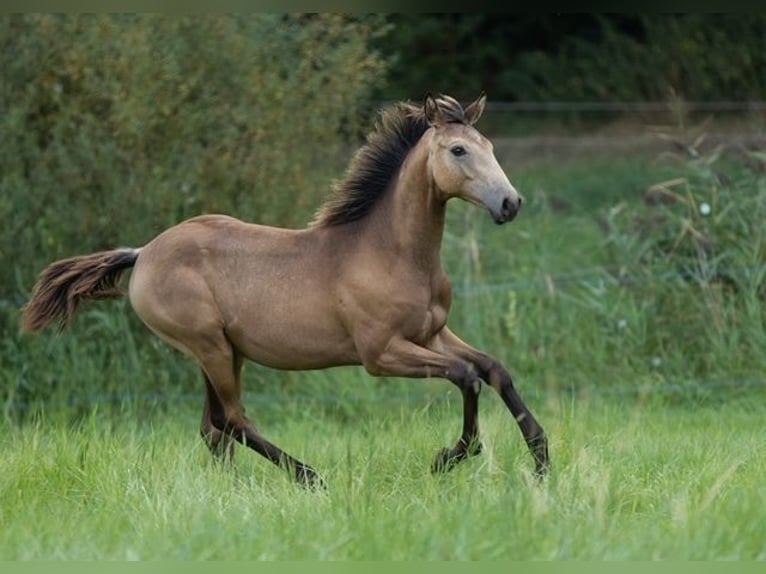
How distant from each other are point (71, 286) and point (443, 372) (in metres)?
1.89

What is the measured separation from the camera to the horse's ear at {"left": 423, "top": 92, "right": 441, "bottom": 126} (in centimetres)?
677

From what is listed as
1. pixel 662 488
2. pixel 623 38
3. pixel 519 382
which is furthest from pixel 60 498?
pixel 623 38

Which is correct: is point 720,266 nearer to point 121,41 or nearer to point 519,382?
point 519,382

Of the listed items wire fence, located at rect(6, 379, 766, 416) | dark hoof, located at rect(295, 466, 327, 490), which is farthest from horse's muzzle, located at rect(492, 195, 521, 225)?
wire fence, located at rect(6, 379, 766, 416)

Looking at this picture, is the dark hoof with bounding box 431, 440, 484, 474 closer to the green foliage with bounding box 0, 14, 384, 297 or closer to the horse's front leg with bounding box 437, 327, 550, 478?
the horse's front leg with bounding box 437, 327, 550, 478

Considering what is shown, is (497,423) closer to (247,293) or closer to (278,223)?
(247,293)

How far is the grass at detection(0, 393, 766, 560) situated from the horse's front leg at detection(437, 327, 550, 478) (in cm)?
9

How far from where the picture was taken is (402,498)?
583 centimetres

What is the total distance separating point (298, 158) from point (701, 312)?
2809 millimetres

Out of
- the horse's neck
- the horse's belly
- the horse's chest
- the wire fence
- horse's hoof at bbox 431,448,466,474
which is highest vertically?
the horse's neck

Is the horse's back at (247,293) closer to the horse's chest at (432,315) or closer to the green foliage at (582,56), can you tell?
the horse's chest at (432,315)

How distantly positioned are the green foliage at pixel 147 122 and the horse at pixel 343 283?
295 cm

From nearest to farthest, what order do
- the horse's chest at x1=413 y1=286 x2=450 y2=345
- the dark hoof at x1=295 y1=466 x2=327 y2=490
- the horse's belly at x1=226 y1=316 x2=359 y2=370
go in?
the dark hoof at x1=295 y1=466 x2=327 y2=490, the horse's chest at x1=413 y1=286 x2=450 y2=345, the horse's belly at x1=226 y1=316 x2=359 y2=370

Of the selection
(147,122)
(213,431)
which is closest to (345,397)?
(147,122)
